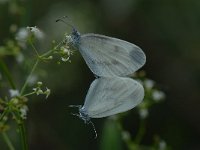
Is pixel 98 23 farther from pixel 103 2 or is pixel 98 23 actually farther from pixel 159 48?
pixel 159 48

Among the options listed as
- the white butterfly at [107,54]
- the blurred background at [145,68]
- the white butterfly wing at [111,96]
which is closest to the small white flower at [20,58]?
the white butterfly at [107,54]

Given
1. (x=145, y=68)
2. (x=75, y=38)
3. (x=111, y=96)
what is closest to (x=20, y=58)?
(x=75, y=38)

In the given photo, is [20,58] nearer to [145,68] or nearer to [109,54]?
[109,54]

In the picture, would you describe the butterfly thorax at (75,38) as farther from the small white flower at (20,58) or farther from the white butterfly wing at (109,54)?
the small white flower at (20,58)

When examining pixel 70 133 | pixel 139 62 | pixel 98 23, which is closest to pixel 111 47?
pixel 139 62

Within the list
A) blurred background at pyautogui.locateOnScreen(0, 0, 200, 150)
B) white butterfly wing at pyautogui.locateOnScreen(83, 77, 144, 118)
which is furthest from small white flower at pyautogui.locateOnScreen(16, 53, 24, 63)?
blurred background at pyautogui.locateOnScreen(0, 0, 200, 150)

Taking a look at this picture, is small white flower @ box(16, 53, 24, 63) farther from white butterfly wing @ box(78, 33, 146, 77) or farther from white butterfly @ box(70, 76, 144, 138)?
white butterfly @ box(70, 76, 144, 138)
